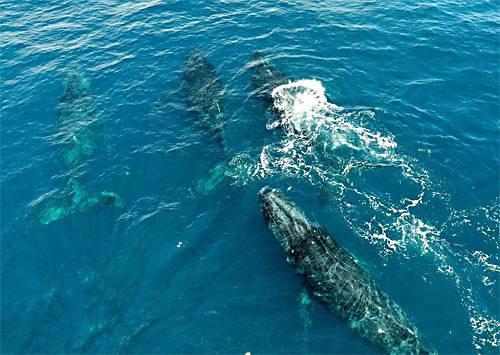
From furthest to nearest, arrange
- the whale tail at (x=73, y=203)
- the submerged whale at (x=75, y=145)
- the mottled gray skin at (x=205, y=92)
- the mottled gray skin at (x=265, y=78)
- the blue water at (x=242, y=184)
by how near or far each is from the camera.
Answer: the mottled gray skin at (x=265, y=78) < the mottled gray skin at (x=205, y=92) < the submerged whale at (x=75, y=145) < the whale tail at (x=73, y=203) < the blue water at (x=242, y=184)

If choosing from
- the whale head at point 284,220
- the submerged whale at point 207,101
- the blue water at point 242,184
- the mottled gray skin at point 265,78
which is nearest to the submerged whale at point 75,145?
the blue water at point 242,184

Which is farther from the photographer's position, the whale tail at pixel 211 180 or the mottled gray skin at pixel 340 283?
the whale tail at pixel 211 180

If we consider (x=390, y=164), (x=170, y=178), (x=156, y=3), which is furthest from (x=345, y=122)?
(x=156, y=3)

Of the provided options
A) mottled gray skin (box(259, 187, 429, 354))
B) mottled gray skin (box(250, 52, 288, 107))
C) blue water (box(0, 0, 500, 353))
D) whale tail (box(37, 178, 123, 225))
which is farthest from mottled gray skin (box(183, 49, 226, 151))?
mottled gray skin (box(259, 187, 429, 354))

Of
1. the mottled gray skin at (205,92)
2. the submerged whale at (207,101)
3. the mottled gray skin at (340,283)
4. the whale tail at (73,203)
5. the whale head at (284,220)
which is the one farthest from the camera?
the mottled gray skin at (205,92)

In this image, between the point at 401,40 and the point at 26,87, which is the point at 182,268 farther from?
the point at 401,40

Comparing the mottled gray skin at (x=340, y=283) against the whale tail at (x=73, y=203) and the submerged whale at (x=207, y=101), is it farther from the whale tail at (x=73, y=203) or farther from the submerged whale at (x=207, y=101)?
the whale tail at (x=73, y=203)

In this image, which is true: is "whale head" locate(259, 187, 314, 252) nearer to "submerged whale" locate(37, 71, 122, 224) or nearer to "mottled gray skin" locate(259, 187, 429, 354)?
"mottled gray skin" locate(259, 187, 429, 354)
